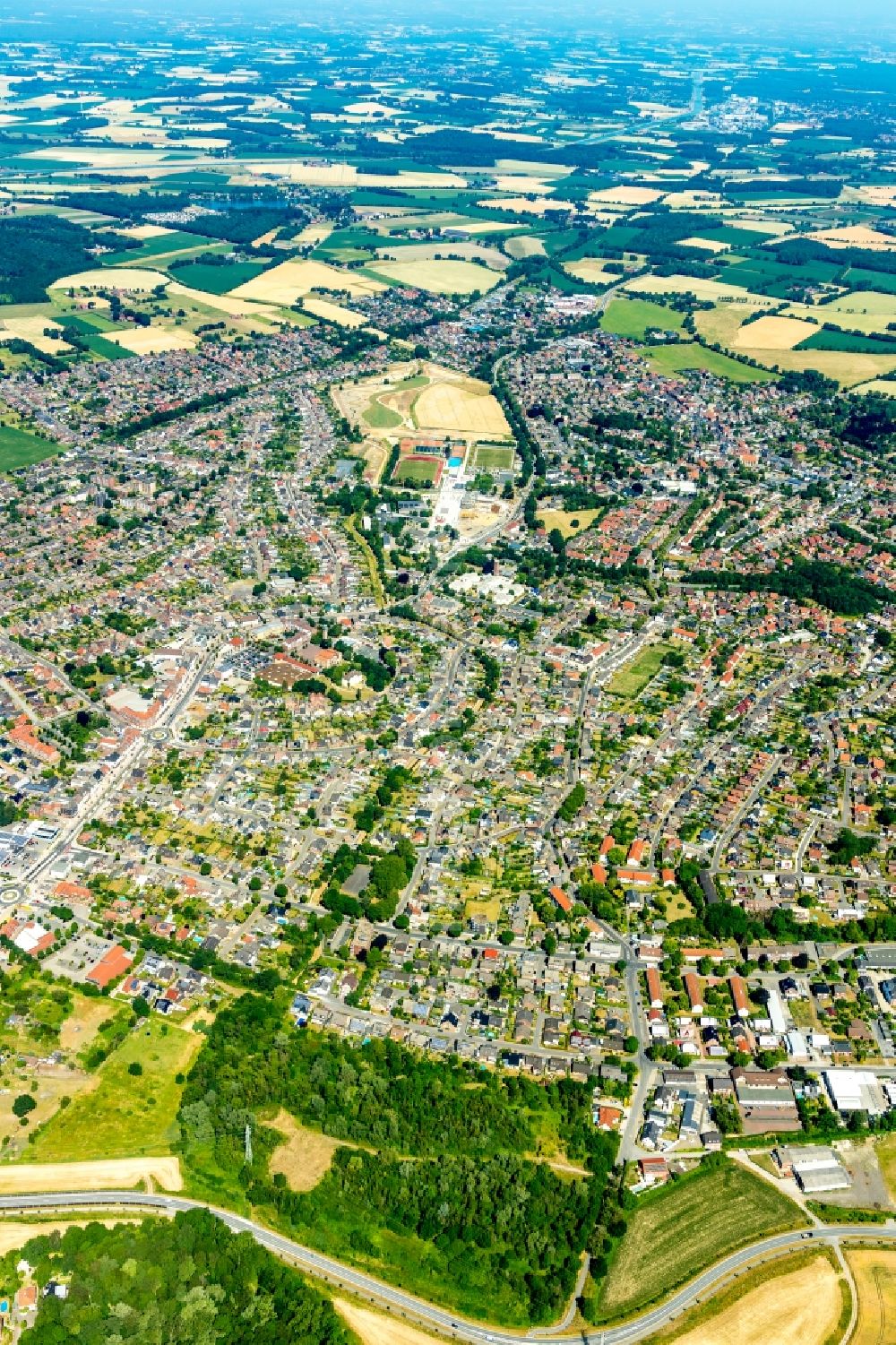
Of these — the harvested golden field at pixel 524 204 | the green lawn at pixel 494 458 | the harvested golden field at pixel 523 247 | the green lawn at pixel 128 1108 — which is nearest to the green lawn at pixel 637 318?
the harvested golden field at pixel 523 247

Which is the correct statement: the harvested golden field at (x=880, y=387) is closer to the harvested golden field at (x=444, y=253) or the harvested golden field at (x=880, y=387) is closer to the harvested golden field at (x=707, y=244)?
the harvested golden field at (x=707, y=244)

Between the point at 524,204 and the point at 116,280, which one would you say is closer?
the point at 116,280

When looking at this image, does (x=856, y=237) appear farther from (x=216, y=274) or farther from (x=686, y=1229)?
(x=686, y=1229)

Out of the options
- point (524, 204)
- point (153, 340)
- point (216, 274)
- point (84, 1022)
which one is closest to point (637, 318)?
point (216, 274)

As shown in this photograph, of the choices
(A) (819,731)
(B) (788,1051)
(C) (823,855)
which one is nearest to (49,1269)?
(B) (788,1051)

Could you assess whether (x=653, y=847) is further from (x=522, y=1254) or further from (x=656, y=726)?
(x=522, y=1254)

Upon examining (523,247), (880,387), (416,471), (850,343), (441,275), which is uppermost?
(523,247)

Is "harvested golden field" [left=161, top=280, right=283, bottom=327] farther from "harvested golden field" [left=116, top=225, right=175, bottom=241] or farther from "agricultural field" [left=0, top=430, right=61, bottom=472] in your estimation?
"agricultural field" [left=0, top=430, right=61, bottom=472]

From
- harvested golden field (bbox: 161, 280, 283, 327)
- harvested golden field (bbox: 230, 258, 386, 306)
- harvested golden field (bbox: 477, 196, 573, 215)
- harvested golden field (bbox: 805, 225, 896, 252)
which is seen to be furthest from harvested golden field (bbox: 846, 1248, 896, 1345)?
harvested golden field (bbox: 477, 196, 573, 215)
